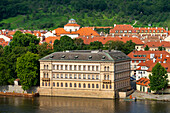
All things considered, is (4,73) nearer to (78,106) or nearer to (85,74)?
(85,74)

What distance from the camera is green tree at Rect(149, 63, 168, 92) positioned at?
4924 inches

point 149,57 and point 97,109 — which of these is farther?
point 149,57

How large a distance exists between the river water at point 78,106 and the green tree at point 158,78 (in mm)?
5423

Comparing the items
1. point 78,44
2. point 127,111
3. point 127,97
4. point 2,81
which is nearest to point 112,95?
point 127,97

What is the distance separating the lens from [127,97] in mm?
125500

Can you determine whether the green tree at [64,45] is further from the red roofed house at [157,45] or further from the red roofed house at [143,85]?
the red roofed house at [143,85]

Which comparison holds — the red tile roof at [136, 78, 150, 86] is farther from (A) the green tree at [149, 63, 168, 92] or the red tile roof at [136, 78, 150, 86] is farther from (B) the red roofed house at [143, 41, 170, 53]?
(B) the red roofed house at [143, 41, 170, 53]

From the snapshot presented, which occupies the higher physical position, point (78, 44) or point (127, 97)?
point (78, 44)

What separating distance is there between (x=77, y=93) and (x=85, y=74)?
4.93 meters

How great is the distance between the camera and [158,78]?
125375 millimetres

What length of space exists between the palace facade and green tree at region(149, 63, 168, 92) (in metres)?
7.62

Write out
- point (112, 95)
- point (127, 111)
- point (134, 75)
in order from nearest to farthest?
point (127, 111), point (112, 95), point (134, 75)

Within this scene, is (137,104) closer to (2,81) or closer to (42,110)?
(42,110)

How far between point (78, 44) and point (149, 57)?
39.2 metres
